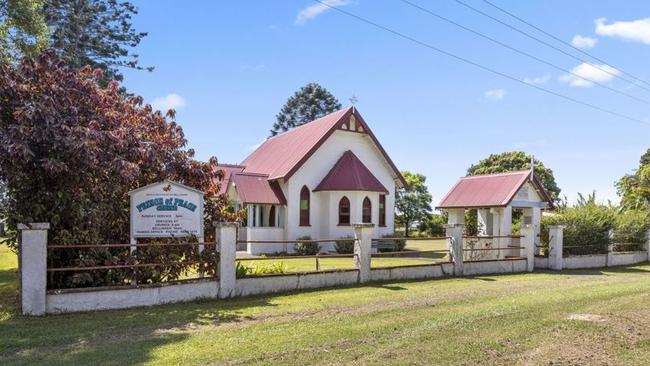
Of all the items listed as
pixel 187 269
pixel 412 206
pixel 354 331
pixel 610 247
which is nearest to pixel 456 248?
pixel 187 269

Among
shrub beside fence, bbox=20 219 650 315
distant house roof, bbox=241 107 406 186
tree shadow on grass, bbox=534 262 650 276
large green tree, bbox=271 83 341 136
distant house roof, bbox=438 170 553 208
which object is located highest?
large green tree, bbox=271 83 341 136

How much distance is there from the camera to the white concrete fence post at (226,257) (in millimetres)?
11148

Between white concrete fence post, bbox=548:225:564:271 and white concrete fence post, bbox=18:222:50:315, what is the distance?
16233 mm

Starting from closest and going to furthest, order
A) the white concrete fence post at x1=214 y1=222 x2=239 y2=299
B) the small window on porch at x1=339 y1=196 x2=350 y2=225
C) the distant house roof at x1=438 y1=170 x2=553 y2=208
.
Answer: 1. the white concrete fence post at x1=214 y1=222 x2=239 y2=299
2. the distant house roof at x1=438 y1=170 x2=553 y2=208
3. the small window on porch at x1=339 y1=196 x2=350 y2=225

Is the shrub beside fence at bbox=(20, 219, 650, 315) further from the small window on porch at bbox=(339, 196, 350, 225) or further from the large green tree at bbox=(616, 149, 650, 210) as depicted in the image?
the large green tree at bbox=(616, 149, 650, 210)

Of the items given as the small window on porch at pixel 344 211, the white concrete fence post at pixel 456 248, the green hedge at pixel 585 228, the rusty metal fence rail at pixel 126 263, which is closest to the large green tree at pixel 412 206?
the small window on porch at pixel 344 211

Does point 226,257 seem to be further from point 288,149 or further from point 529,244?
point 288,149

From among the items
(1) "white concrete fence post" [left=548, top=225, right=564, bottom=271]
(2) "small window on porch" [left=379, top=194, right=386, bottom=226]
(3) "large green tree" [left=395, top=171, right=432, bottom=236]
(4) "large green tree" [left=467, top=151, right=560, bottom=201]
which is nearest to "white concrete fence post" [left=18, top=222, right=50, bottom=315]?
(1) "white concrete fence post" [left=548, top=225, right=564, bottom=271]

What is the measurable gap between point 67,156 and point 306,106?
47666 mm

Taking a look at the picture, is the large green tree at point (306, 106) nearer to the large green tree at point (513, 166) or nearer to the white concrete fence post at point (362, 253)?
the large green tree at point (513, 166)

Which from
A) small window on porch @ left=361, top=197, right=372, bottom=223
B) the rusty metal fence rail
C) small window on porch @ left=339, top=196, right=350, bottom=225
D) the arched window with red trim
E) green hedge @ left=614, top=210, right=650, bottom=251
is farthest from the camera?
small window on porch @ left=361, top=197, right=372, bottom=223

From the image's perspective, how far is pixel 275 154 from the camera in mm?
30406

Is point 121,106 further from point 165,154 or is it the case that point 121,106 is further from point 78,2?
point 78,2

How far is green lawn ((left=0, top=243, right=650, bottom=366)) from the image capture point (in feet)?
21.8
